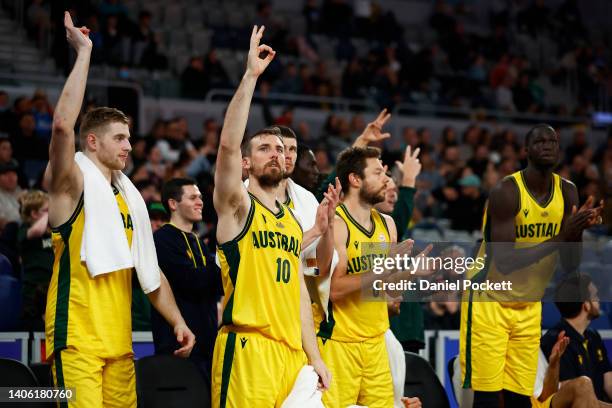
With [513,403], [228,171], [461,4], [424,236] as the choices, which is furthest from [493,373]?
[461,4]

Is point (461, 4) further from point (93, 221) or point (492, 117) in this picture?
point (93, 221)

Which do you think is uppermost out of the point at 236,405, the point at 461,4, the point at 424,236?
the point at 461,4

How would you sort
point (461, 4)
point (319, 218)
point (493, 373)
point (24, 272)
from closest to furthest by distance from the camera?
point (319, 218) → point (493, 373) → point (24, 272) → point (461, 4)

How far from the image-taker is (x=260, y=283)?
6031 mm

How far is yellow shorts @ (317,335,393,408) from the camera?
23.3ft

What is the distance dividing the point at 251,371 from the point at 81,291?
1.11 metres

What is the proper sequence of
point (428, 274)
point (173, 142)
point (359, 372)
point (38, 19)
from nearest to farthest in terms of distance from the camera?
1. point (359, 372)
2. point (428, 274)
3. point (173, 142)
4. point (38, 19)

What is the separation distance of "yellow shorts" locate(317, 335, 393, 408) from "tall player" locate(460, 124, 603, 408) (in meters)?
0.98

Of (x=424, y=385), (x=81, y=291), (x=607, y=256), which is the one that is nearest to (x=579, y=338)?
(x=424, y=385)

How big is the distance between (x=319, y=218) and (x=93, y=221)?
4.60ft

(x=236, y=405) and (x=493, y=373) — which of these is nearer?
(x=236, y=405)

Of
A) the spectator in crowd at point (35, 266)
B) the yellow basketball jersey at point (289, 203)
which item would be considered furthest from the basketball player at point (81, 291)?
the spectator in crowd at point (35, 266)

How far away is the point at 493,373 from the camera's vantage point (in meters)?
7.81

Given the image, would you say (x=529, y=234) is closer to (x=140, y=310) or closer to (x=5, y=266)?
(x=140, y=310)
